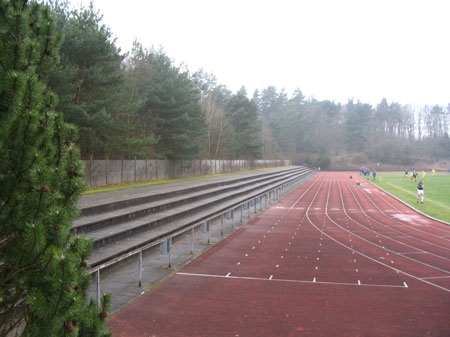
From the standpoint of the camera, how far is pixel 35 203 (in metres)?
2.79

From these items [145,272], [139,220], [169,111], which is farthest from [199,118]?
[145,272]

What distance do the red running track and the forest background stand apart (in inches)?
246

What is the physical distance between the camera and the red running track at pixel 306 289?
823cm

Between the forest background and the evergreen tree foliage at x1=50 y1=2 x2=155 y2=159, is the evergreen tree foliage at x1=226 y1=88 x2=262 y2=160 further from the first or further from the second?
the evergreen tree foliage at x1=50 y1=2 x2=155 y2=159

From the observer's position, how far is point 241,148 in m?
71.6

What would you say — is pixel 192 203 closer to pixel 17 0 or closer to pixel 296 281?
pixel 296 281

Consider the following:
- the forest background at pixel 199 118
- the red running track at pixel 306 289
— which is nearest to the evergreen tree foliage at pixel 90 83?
the forest background at pixel 199 118

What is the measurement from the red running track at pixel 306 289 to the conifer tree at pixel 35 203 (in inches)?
206

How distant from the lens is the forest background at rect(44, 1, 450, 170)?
901 inches

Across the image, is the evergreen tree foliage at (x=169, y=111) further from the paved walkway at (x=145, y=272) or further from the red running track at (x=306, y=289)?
the paved walkway at (x=145, y=272)

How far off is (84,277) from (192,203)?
2063cm

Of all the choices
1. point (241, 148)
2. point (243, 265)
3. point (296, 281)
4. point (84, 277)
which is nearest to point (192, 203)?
point (243, 265)

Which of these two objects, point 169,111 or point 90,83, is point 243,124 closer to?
point 169,111

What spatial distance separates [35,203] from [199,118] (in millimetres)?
37739
